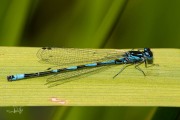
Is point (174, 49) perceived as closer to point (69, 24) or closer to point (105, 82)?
point (105, 82)

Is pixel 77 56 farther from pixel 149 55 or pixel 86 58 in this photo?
pixel 149 55

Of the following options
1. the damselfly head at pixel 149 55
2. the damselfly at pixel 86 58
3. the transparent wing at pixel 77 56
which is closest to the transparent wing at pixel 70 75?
the damselfly at pixel 86 58

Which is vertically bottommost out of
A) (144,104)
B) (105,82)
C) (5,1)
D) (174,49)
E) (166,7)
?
(144,104)

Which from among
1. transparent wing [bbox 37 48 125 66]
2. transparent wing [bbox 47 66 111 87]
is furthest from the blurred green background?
transparent wing [bbox 47 66 111 87]

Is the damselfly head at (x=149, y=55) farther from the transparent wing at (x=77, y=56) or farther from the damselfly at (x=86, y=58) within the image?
the transparent wing at (x=77, y=56)

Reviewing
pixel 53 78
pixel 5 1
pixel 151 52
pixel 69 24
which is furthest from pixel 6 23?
pixel 151 52

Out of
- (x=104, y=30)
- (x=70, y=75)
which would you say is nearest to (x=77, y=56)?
(x=70, y=75)
